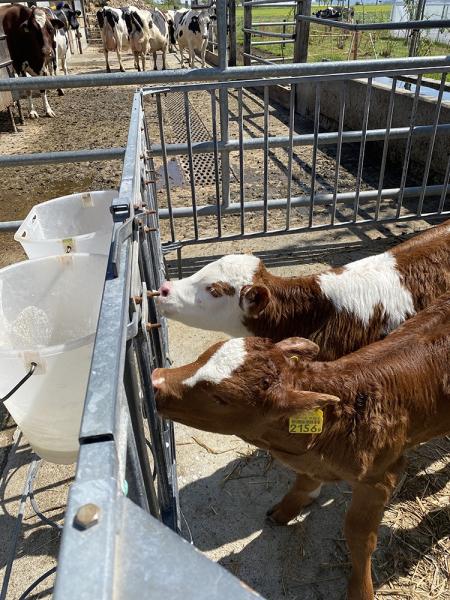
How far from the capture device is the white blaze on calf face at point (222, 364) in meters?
1.78

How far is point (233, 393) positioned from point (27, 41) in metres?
10.8

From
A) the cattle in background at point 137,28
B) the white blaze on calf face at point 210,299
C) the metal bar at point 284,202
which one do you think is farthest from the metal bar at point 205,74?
the cattle in background at point 137,28

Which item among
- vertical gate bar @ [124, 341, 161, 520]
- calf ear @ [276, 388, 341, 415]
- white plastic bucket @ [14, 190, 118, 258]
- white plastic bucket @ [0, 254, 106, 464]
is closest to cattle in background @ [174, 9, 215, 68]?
white plastic bucket @ [14, 190, 118, 258]

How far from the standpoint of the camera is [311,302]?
275 centimetres

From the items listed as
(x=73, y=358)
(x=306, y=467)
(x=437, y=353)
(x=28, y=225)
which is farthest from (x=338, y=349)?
(x=28, y=225)

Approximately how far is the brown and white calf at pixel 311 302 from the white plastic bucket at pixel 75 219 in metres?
0.47

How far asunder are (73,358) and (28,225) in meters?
1.16

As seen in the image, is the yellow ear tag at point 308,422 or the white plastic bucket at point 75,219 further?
the white plastic bucket at point 75,219

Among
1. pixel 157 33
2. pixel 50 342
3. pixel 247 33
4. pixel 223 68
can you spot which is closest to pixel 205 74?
pixel 223 68

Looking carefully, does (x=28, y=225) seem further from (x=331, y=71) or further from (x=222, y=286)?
(x=331, y=71)

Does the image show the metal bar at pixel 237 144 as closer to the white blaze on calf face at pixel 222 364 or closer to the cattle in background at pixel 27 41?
the white blaze on calf face at pixel 222 364

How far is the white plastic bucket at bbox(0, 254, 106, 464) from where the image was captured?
161 centimetres

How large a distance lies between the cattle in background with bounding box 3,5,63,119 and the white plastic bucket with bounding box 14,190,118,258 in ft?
26.7

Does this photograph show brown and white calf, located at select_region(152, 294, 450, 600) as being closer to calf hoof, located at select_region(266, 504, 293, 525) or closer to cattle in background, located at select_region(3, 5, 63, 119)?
calf hoof, located at select_region(266, 504, 293, 525)
